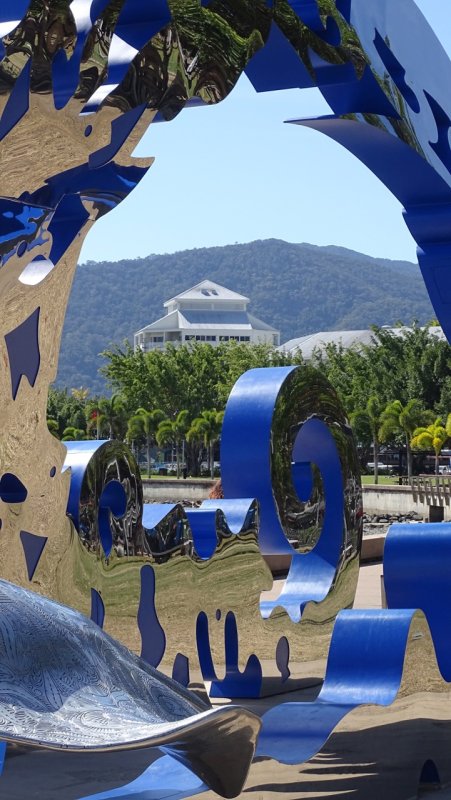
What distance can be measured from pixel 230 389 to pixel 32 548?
47.1 m

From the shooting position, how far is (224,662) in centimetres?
635

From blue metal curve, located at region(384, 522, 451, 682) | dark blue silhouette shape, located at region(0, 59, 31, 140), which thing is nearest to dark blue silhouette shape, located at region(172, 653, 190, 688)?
blue metal curve, located at region(384, 522, 451, 682)

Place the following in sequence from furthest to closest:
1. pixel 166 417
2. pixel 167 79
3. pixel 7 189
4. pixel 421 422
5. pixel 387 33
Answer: pixel 166 417, pixel 421 422, pixel 387 33, pixel 167 79, pixel 7 189

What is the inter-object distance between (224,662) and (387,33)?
3177 mm

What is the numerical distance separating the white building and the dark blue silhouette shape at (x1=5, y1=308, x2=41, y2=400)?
12002 centimetres

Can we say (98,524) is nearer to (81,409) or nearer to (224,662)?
(224,662)

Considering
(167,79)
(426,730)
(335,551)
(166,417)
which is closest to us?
(167,79)

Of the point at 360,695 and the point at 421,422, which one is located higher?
the point at 421,422

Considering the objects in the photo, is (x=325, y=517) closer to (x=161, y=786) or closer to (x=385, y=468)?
(x=161, y=786)

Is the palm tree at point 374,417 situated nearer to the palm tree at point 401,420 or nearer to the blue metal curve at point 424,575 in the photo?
the palm tree at point 401,420

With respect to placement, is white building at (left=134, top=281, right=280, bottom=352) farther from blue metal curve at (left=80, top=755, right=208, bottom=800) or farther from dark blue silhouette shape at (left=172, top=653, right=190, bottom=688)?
blue metal curve at (left=80, top=755, right=208, bottom=800)

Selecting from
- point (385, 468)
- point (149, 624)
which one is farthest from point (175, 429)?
point (149, 624)

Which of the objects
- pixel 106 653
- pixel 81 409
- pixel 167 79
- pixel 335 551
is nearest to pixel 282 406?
pixel 335 551

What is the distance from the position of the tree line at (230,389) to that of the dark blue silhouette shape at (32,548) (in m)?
34.0
